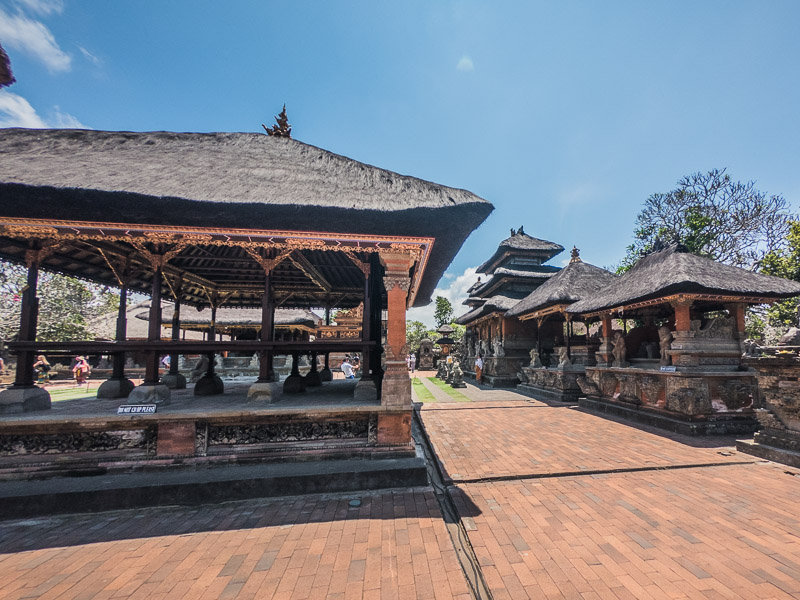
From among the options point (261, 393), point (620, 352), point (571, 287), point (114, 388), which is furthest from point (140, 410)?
point (571, 287)

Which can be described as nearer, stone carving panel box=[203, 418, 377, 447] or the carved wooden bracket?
stone carving panel box=[203, 418, 377, 447]

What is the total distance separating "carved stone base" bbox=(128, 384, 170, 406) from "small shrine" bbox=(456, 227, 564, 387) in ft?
50.1

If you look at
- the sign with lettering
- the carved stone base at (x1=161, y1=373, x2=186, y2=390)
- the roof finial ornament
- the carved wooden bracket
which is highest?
the roof finial ornament

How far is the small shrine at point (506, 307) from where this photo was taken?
1789 centimetres

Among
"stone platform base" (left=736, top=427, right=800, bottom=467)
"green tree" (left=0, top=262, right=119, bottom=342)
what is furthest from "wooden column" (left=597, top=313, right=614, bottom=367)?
"green tree" (left=0, top=262, right=119, bottom=342)

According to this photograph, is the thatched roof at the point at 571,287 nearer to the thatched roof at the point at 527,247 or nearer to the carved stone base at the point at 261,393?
the thatched roof at the point at 527,247

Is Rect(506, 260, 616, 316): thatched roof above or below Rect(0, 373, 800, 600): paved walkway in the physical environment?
above

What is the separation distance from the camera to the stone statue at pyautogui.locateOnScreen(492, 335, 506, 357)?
58.9ft

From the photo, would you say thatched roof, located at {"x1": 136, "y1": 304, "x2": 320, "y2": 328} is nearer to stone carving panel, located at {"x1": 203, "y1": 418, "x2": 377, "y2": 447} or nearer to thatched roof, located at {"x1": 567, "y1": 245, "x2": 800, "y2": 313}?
stone carving panel, located at {"x1": 203, "y1": 418, "x2": 377, "y2": 447}

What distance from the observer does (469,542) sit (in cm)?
332

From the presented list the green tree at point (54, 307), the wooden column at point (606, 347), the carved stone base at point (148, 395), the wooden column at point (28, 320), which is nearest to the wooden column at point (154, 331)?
the carved stone base at point (148, 395)

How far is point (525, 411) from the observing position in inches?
405

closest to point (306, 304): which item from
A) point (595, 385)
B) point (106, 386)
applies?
point (106, 386)

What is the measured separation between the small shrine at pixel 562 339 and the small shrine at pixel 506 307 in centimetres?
104
